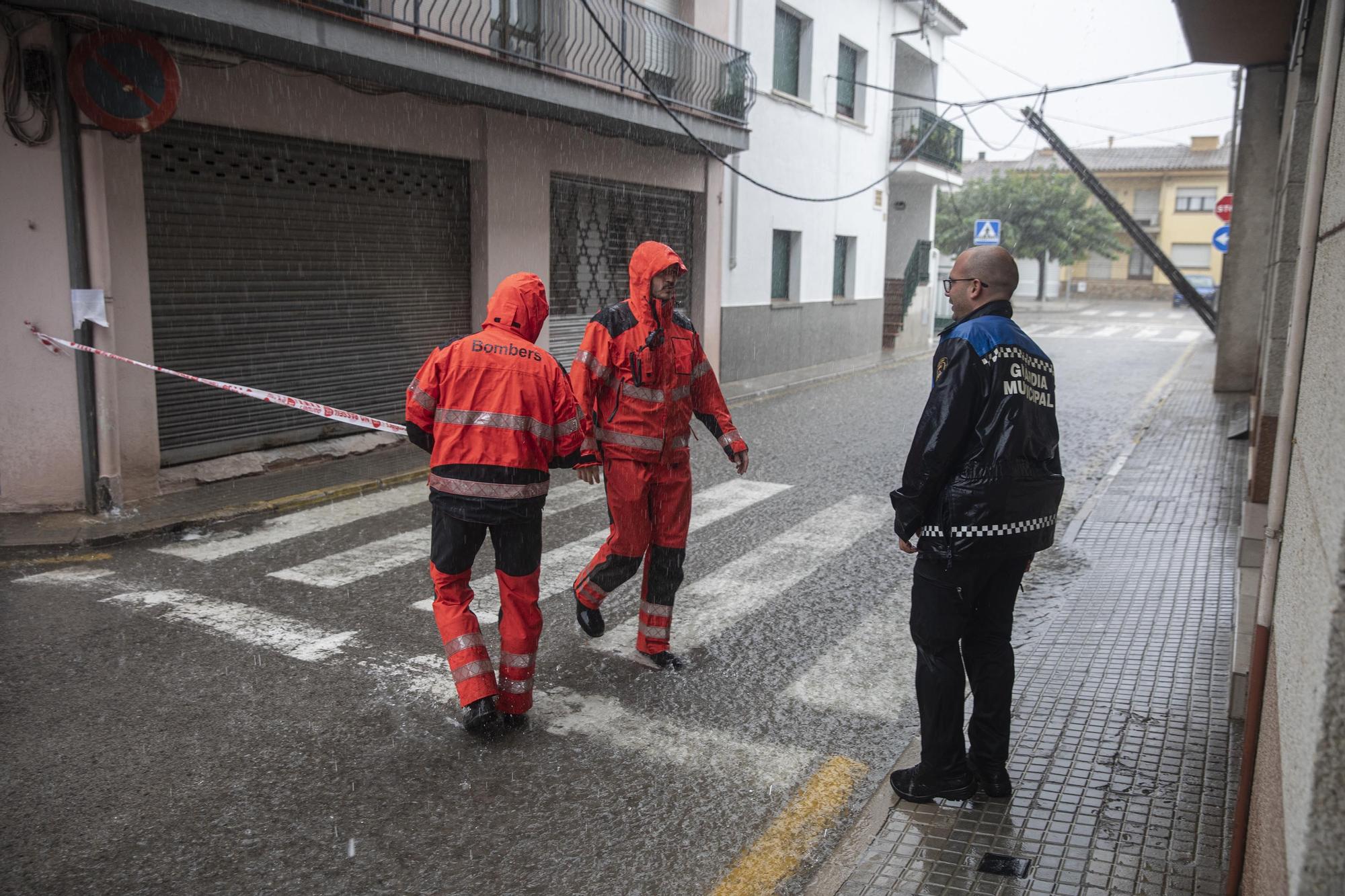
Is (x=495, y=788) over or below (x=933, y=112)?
below

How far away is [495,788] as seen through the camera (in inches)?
147

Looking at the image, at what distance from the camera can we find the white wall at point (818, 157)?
1667cm

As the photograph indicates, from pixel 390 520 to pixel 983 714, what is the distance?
17.2 ft

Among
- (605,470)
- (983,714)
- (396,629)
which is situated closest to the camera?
(983,714)

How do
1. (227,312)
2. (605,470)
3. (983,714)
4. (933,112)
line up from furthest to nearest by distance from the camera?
(933,112), (227,312), (605,470), (983,714)

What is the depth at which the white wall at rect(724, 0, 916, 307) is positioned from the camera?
54.7ft

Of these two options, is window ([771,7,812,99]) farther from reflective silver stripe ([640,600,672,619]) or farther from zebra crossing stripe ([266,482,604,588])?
reflective silver stripe ([640,600,672,619])

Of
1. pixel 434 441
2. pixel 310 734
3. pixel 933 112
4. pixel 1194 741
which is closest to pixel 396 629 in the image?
pixel 310 734

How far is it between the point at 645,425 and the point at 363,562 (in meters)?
2.81

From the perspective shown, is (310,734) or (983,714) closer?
(983,714)

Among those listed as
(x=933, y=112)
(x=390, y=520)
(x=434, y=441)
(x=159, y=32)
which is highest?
(x=933, y=112)

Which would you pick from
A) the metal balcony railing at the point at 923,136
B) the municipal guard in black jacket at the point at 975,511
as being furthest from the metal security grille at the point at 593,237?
the municipal guard in black jacket at the point at 975,511

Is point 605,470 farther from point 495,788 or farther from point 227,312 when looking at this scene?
point 227,312

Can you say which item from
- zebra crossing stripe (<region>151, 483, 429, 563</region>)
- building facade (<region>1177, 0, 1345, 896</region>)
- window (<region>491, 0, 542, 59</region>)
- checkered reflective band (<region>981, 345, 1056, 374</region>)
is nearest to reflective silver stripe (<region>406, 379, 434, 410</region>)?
checkered reflective band (<region>981, 345, 1056, 374</region>)
